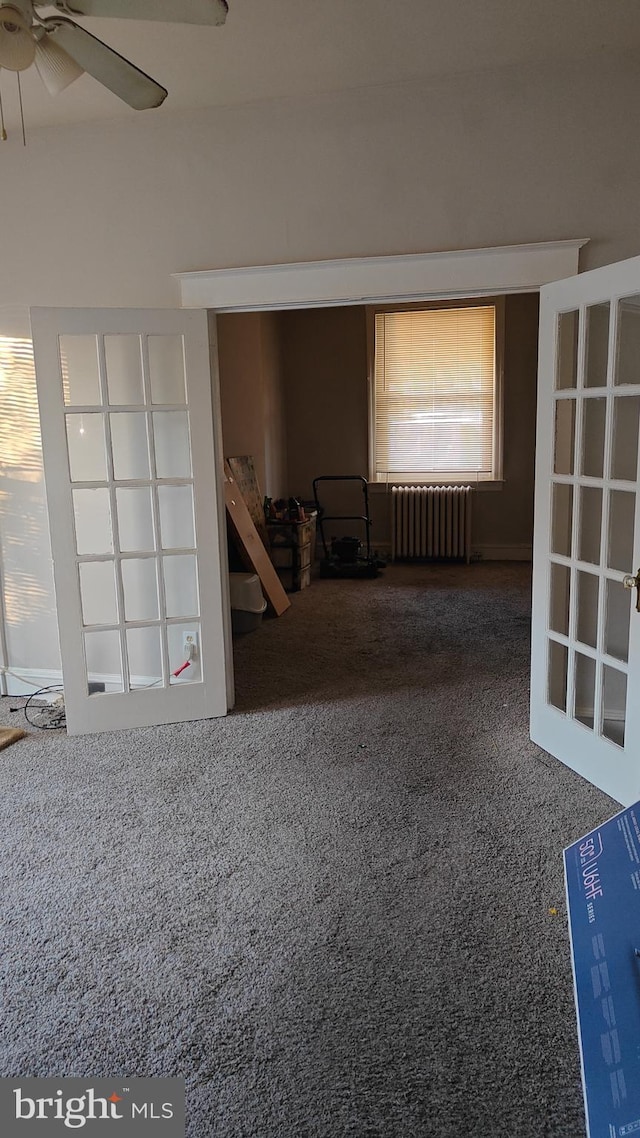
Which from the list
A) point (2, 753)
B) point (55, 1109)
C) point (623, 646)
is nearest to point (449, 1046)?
point (55, 1109)

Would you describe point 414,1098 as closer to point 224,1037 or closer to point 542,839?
point 224,1037

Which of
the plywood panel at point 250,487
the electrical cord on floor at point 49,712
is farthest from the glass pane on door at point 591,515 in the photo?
the plywood panel at point 250,487

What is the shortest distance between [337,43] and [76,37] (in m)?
1.26

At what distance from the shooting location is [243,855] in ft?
8.19

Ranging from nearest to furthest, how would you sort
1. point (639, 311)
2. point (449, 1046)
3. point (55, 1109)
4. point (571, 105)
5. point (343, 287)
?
1. point (55, 1109)
2. point (449, 1046)
3. point (639, 311)
4. point (571, 105)
5. point (343, 287)

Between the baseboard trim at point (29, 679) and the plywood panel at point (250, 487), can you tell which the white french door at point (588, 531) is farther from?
the plywood panel at point (250, 487)

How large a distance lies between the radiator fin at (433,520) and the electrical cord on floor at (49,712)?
4.17m

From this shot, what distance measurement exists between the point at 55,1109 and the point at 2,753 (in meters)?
1.99

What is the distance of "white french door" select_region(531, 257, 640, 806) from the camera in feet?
8.82

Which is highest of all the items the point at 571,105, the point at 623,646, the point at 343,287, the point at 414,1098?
the point at 571,105

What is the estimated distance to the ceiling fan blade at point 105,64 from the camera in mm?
1936

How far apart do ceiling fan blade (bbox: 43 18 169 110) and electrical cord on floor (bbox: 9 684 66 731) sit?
2.63 metres

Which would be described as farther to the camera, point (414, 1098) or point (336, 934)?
point (336, 934)

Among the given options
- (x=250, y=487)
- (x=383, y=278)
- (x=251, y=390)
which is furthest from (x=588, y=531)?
(x=251, y=390)
